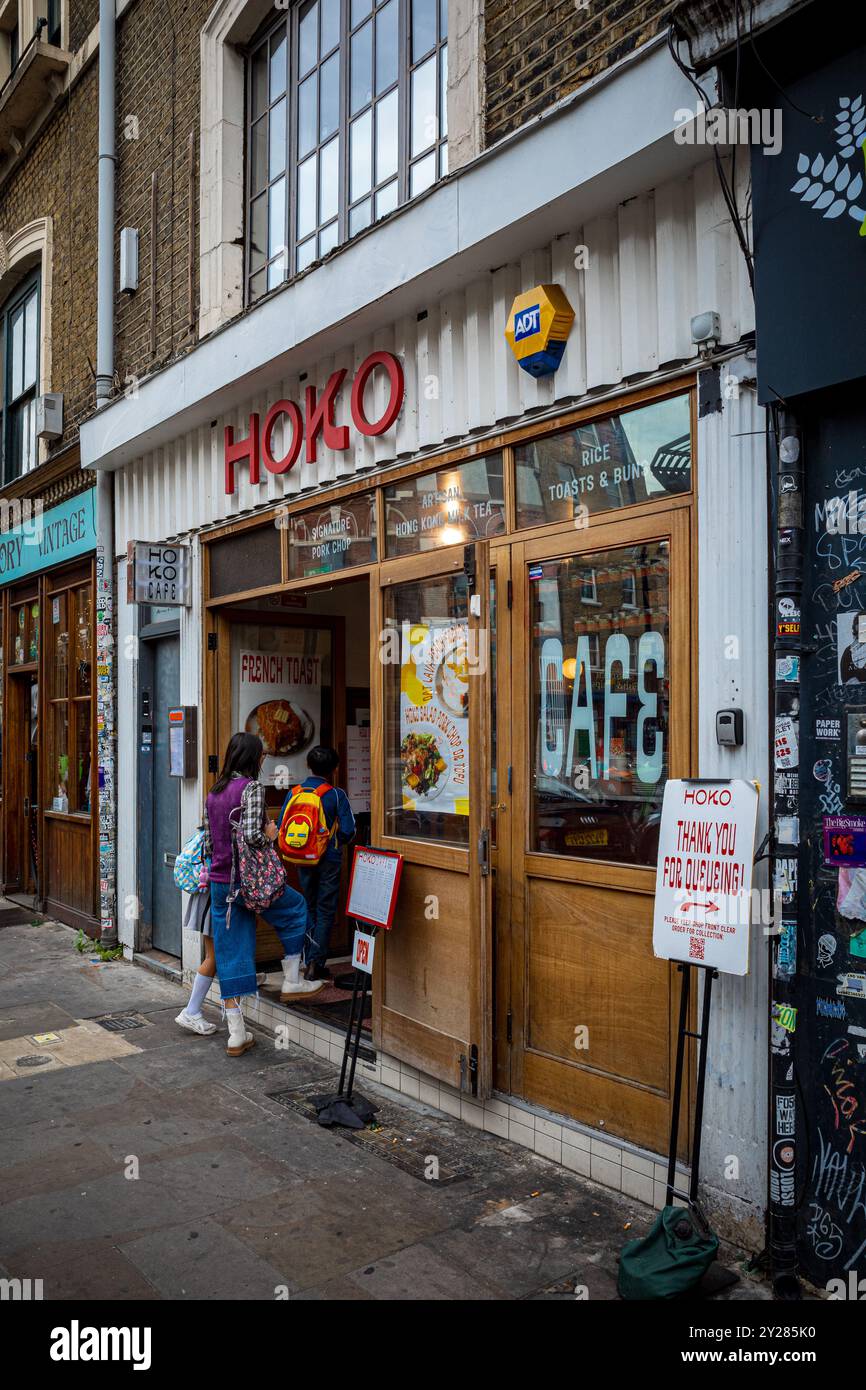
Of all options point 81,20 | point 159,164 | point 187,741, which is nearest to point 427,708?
point 187,741

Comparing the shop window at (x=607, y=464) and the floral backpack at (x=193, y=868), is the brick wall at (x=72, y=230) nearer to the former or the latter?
the floral backpack at (x=193, y=868)

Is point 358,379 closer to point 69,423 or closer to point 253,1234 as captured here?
point 253,1234

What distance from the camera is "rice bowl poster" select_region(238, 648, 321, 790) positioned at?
8.01 m

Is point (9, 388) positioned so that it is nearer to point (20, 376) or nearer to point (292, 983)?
point (20, 376)

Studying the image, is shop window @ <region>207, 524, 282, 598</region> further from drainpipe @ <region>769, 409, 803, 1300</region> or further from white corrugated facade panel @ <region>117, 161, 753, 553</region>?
drainpipe @ <region>769, 409, 803, 1300</region>

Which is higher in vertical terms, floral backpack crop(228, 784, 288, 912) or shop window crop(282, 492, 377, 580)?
shop window crop(282, 492, 377, 580)

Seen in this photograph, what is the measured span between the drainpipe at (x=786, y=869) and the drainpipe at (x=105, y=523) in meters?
7.01

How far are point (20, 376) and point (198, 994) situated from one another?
871 cm

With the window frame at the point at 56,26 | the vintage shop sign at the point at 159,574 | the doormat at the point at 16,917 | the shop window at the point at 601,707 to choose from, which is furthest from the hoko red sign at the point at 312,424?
the window frame at the point at 56,26

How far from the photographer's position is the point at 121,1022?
704cm

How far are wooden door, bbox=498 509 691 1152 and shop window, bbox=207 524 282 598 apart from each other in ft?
8.77

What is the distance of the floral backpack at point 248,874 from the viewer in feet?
20.2

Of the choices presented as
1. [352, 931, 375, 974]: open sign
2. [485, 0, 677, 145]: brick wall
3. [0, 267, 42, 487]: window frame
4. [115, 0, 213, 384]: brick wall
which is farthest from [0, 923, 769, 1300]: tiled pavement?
[0, 267, 42, 487]: window frame
